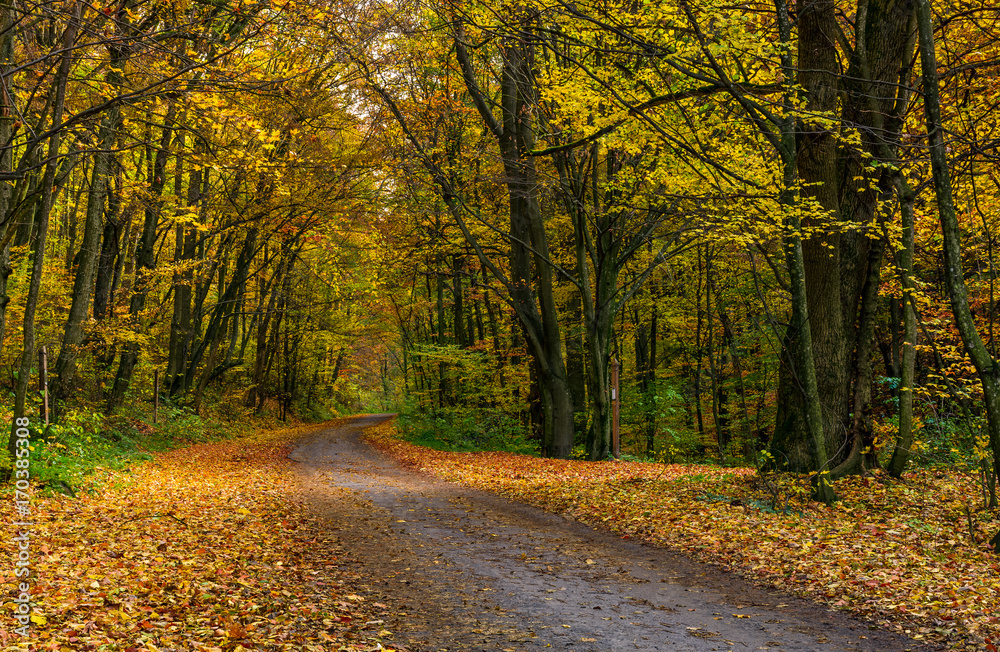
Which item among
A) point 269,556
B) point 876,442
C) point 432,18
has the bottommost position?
point 269,556

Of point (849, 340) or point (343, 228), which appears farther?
point (343, 228)

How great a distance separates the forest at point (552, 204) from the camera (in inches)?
338

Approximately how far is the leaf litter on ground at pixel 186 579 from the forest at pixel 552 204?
213cm

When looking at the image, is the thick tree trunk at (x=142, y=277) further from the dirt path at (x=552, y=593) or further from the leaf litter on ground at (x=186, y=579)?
the dirt path at (x=552, y=593)

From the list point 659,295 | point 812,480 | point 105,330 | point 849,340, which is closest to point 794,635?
point 812,480

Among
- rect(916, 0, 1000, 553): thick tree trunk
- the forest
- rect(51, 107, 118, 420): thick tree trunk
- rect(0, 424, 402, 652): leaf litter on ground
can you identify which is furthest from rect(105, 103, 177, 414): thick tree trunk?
rect(916, 0, 1000, 553): thick tree trunk

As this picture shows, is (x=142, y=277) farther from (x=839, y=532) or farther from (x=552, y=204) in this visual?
(x=839, y=532)

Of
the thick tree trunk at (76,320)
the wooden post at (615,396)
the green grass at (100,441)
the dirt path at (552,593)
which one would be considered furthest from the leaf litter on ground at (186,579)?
the wooden post at (615,396)

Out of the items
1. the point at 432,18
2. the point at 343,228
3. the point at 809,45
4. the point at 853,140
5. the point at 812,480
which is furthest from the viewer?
the point at 343,228

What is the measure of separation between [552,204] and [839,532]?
44.9ft

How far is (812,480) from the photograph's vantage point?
29.1 ft

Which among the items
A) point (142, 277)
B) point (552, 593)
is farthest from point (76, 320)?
point (552, 593)

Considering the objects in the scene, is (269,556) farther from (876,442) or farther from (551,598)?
(876,442)

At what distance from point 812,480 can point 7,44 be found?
1311 cm
